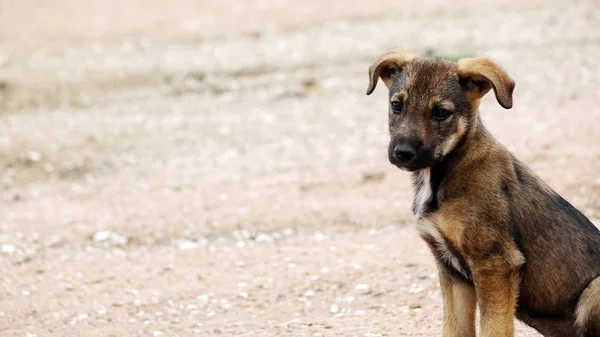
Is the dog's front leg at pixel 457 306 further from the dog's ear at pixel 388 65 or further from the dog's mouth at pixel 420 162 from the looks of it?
the dog's ear at pixel 388 65

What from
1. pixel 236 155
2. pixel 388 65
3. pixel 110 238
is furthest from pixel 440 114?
pixel 236 155

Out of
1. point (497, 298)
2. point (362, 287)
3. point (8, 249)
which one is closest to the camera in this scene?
point (497, 298)

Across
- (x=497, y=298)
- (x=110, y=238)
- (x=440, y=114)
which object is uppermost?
(x=440, y=114)

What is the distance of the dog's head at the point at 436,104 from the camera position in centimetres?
503

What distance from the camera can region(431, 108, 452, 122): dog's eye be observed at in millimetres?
5137

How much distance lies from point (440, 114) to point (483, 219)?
0.68 meters

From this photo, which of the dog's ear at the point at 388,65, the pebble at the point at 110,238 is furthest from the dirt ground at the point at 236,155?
the dog's ear at the point at 388,65

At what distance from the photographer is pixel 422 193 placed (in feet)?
17.4

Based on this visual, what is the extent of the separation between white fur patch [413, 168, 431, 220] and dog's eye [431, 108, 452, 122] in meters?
0.34

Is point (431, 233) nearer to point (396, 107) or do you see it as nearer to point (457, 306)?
point (457, 306)

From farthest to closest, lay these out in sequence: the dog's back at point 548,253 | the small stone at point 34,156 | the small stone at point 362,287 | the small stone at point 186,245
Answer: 1. the small stone at point 34,156
2. the small stone at point 186,245
3. the small stone at point 362,287
4. the dog's back at point 548,253

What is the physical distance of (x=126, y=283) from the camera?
753 cm

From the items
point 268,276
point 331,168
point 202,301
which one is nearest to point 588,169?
point 331,168

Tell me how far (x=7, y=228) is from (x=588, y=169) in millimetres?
6130
